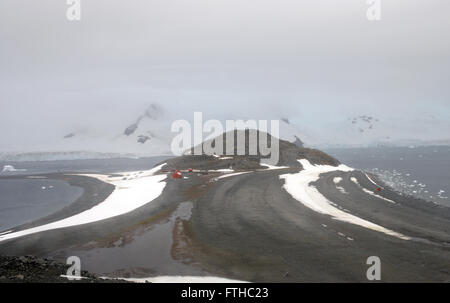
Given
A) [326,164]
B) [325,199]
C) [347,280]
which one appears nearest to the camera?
[347,280]

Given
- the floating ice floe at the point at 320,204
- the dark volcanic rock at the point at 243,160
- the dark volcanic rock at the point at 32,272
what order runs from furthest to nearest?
1. the dark volcanic rock at the point at 243,160
2. the floating ice floe at the point at 320,204
3. the dark volcanic rock at the point at 32,272

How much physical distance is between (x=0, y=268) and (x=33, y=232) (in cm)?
916

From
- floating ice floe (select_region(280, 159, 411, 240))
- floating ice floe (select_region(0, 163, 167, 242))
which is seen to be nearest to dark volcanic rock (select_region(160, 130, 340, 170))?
floating ice floe (select_region(280, 159, 411, 240))

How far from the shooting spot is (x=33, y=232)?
18.8m

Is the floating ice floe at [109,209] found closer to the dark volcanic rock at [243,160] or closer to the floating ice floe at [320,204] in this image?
the floating ice floe at [320,204]

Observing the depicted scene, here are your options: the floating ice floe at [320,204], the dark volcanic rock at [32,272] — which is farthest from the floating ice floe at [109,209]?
the floating ice floe at [320,204]

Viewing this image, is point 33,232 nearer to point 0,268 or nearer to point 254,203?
point 0,268

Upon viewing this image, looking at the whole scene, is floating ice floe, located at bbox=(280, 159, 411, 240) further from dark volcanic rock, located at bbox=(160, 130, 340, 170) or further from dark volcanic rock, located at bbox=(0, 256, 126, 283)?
dark volcanic rock, located at bbox=(160, 130, 340, 170)

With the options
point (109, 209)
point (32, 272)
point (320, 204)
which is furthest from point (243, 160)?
point (32, 272)

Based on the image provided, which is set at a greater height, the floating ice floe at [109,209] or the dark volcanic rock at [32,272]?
the dark volcanic rock at [32,272]

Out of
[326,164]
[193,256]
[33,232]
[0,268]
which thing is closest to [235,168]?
[326,164]

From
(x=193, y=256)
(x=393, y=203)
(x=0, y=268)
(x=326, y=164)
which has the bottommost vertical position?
(x=326, y=164)

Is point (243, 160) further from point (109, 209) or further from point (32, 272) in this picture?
point (32, 272)
